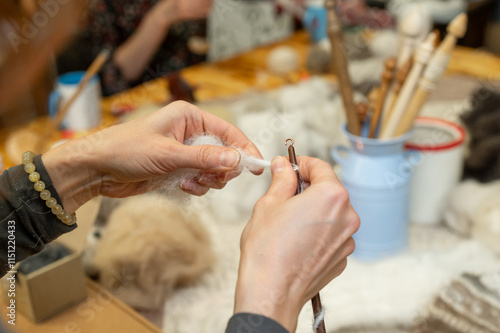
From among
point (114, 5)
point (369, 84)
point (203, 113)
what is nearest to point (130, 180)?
point (203, 113)

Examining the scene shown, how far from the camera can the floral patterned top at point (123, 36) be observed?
166 cm

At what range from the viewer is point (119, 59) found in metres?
1.69

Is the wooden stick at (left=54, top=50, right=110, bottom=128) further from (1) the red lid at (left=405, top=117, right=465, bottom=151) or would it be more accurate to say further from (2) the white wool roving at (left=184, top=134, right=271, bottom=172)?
(1) the red lid at (left=405, top=117, right=465, bottom=151)

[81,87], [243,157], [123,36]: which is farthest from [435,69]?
[123,36]

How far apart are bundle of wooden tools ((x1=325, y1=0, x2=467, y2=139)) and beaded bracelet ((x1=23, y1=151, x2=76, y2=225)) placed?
51 cm

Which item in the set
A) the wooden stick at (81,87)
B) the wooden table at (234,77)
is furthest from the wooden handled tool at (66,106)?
the wooden table at (234,77)

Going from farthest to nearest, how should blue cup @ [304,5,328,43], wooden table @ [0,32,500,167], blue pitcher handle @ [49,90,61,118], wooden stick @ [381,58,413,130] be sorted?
blue cup @ [304,5,328,43] < wooden table @ [0,32,500,167] < blue pitcher handle @ [49,90,61,118] < wooden stick @ [381,58,413,130]

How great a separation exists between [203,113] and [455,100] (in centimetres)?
93

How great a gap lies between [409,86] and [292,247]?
486mm

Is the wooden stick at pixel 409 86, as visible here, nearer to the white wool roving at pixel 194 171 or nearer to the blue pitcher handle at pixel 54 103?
the white wool roving at pixel 194 171

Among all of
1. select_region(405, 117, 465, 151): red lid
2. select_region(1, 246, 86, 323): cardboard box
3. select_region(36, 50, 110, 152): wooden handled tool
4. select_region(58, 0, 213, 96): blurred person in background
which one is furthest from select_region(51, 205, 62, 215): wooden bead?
select_region(58, 0, 213, 96): blurred person in background

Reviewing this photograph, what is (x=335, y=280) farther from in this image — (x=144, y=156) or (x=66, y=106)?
(x=66, y=106)

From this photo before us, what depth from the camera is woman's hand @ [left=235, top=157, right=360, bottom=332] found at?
1.53 ft

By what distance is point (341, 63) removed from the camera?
88cm
